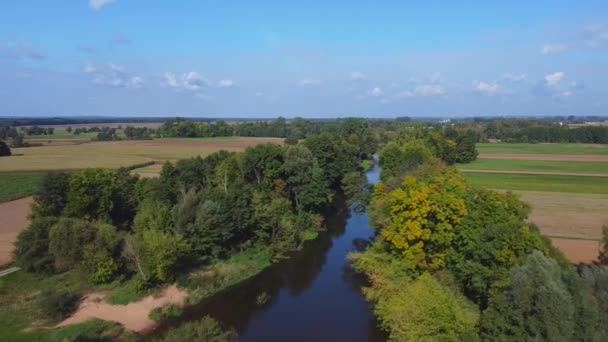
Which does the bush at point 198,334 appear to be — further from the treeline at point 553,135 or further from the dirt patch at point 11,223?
the treeline at point 553,135

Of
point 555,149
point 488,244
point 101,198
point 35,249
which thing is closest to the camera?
point 488,244

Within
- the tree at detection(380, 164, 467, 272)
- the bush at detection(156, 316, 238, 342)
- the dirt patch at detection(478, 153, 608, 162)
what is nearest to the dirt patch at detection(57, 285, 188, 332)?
the bush at detection(156, 316, 238, 342)

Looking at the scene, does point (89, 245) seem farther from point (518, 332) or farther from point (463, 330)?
point (518, 332)

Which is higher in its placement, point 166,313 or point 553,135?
point 553,135

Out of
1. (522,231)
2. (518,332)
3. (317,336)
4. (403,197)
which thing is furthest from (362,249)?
(518,332)

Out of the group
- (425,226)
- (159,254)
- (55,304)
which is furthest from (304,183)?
(55,304)

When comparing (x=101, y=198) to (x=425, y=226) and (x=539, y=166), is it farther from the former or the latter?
(x=539, y=166)

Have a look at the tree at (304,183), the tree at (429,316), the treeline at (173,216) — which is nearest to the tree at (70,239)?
the treeline at (173,216)

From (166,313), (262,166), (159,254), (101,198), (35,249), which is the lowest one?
(166,313)
